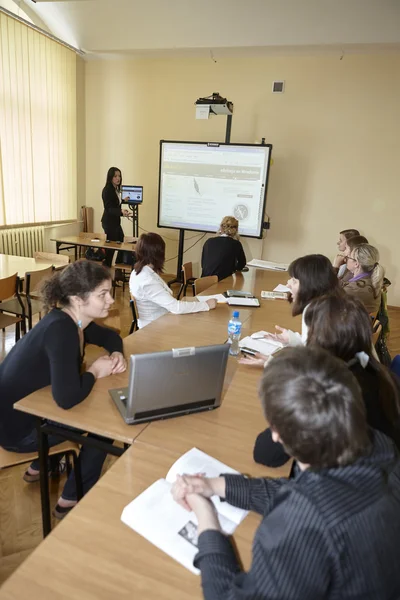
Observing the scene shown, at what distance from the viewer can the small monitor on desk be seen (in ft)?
18.8

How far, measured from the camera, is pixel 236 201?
18.4 feet

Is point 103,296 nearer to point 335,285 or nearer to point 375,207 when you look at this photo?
point 335,285

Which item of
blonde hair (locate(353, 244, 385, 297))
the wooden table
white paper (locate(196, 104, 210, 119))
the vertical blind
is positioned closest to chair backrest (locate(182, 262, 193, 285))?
the wooden table

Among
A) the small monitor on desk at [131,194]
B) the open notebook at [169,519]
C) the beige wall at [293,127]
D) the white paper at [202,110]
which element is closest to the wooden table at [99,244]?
the small monitor on desk at [131,194]

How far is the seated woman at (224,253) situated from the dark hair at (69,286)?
7.75 ft

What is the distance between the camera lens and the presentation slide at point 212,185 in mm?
5406

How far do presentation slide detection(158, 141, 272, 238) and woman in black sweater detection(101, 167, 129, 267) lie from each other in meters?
0.65

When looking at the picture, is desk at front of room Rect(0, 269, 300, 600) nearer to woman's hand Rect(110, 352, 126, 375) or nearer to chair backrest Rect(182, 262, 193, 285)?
woman's hand Rect(110, 352, 126, 375)

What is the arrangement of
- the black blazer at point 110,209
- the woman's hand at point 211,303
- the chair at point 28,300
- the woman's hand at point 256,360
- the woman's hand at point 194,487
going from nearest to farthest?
the woman's hand at point 194,487, the woman's hand at point 256,360, the woman's hand at point 211,303, the chair at point 28,300, the black blazer at point 110,209

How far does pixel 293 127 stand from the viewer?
5.66 m

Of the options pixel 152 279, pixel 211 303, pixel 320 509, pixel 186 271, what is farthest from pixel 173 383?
pixel 186 271

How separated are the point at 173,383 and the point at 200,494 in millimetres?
412

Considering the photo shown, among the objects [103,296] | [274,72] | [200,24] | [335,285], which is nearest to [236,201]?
[274,72]

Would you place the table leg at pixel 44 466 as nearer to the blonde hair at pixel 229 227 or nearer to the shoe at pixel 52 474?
the shoe at pixel 52 474
